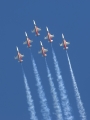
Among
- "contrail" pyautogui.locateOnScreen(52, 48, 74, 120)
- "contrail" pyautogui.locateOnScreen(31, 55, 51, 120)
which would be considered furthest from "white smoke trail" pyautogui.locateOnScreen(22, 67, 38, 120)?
"contrail" pyautogui.locateOnScreen(52, 48, 74, 120)

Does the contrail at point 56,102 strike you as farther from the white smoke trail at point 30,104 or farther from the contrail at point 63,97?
the white smoke trail at point 30,104

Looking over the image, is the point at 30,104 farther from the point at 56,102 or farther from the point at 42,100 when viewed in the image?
the point at 56,102

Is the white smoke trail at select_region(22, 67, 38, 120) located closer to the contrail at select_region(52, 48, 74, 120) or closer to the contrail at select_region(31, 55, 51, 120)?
the contrail at select_region(31, 55, 51, 120)

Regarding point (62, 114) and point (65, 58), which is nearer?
point (62, 114)

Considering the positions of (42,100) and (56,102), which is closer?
(56,102)

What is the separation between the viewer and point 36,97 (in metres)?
89.9

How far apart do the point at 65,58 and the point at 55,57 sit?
1.51m

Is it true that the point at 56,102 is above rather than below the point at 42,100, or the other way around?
below

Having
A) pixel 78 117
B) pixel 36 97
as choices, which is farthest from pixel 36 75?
pixel 78 117

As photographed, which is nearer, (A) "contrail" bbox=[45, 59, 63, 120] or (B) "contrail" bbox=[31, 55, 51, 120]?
(A) "contrail" bbox=[45, 59, 63, 120]

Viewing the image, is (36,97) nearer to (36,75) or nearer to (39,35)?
(36,75)

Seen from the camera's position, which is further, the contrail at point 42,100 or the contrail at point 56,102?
the contrail at point 42,100

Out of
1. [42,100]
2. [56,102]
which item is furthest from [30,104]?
[56,102]

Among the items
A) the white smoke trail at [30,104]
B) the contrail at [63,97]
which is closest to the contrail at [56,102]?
the contrail at [63,97]
